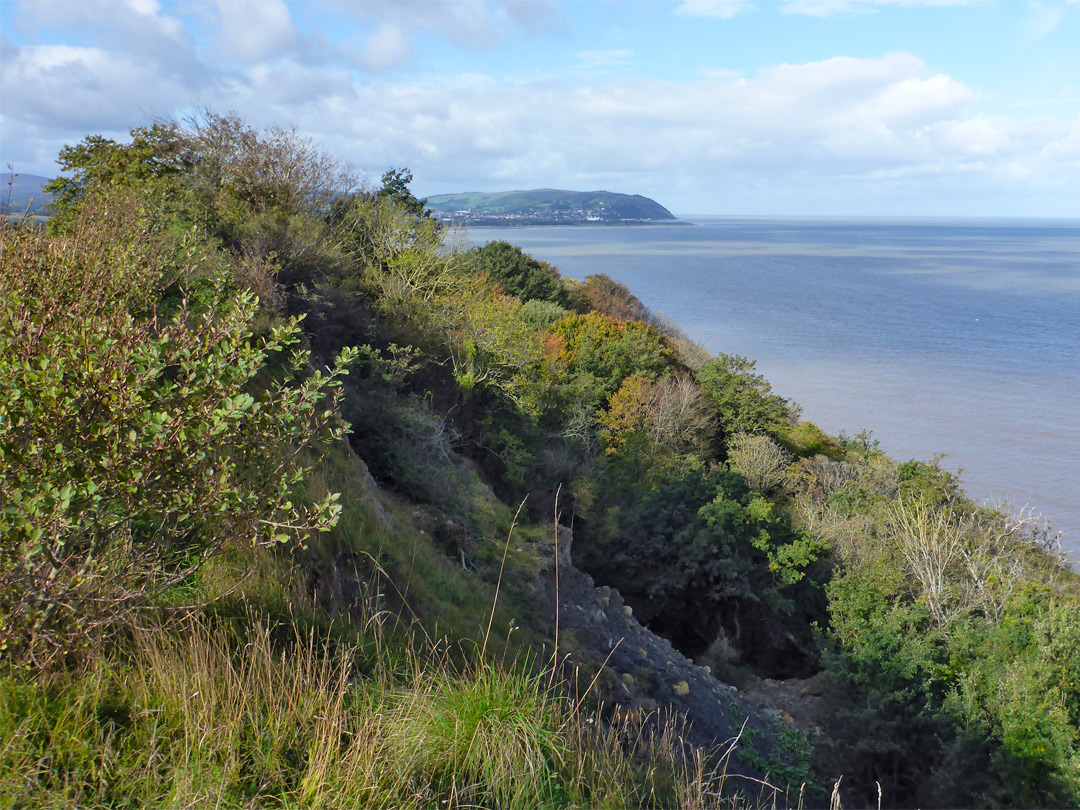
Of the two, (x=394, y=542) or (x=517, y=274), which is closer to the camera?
(x=394, y=542)

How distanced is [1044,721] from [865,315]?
72252mm

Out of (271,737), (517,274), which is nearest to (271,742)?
(271,737)

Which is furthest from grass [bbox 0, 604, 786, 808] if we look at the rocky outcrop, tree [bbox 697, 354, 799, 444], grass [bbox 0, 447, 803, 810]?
tree [bbox 697, 354, 799, 444]

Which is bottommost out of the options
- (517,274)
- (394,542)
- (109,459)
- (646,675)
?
(646,675)

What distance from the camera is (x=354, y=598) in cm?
579

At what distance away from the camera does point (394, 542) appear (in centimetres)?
816

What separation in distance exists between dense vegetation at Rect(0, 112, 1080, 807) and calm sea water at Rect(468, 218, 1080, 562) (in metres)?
8.78

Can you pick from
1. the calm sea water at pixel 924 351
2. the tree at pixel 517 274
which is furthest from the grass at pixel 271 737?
the tree at pixel 517 274

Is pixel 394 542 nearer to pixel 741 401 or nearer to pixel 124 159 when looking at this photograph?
pixel 124 159

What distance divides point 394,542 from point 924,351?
6100 cm

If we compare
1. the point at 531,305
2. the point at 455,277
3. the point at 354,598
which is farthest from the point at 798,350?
the point at 354,598

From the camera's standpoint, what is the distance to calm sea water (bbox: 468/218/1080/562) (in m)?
35.2

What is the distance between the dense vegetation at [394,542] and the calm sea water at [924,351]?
878 centimetres

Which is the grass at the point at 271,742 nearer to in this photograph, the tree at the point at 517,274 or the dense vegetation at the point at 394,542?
the dense vegetation at the point at 394,542
